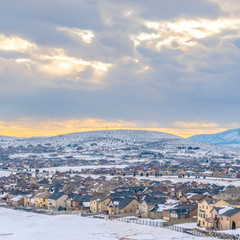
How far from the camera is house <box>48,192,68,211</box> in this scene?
93.8 meters

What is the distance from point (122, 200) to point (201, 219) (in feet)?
69.4

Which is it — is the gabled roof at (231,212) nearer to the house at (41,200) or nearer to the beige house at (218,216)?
the beige house at (218,216)

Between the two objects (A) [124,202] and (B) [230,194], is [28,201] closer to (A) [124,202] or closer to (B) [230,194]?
(A) [124,202]

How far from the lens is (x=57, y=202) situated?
3701 inches

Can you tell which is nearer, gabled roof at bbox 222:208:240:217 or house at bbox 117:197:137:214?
gabled roof at bbox 222:208:240:217

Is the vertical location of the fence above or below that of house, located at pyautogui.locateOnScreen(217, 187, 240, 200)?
below

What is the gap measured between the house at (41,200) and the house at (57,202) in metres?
2.08

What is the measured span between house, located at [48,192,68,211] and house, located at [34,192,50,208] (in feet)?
6.81

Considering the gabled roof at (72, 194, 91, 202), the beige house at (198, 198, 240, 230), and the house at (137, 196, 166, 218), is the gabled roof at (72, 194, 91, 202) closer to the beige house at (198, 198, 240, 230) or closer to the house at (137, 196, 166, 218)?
the house at (137, 196, 166, 218)

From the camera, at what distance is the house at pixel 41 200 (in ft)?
320

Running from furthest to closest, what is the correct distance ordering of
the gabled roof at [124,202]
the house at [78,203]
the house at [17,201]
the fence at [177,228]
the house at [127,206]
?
1. the house at [17,201]
2. the house at [78,203]
3. the gabled roof at [124,202]
4. the house at [127,206]
5. the fence at [177,228]

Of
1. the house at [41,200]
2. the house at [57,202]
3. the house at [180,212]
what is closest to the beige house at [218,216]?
the house at [180,212]

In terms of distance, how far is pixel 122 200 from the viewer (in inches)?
3450

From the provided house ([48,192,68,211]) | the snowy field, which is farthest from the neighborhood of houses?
the snowy field
